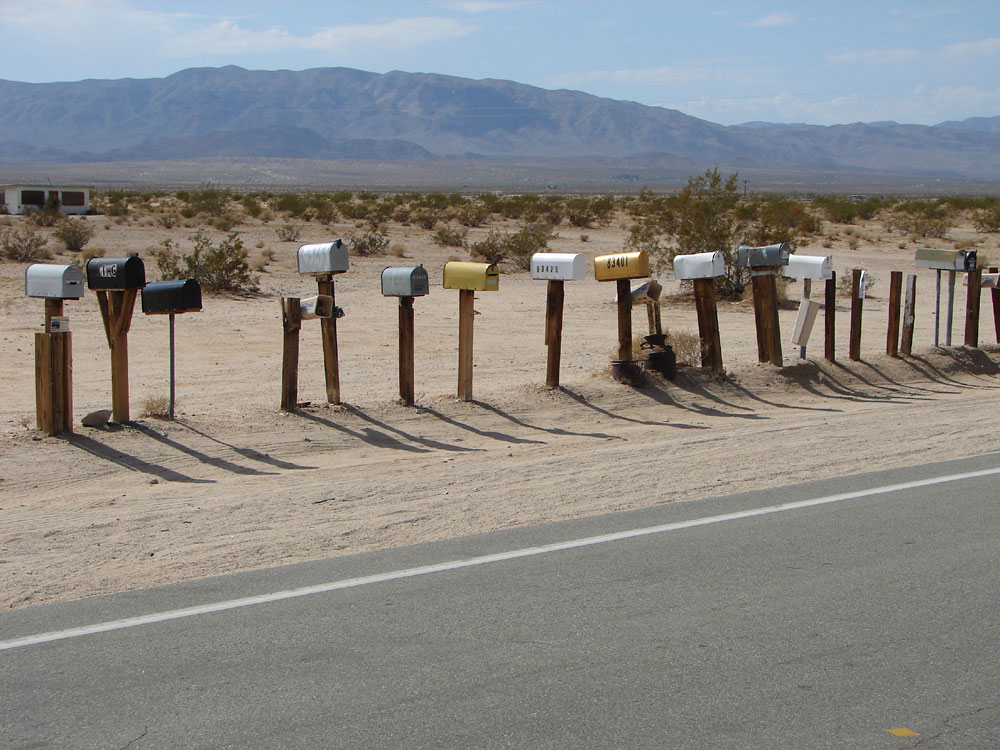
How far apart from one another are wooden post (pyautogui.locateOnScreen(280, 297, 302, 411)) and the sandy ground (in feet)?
0.76

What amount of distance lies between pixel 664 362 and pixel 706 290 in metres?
0.90

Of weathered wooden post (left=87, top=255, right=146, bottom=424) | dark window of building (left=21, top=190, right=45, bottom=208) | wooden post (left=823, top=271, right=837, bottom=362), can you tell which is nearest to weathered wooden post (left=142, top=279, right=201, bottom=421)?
weathered wooden post (left=87, top=255, right=146, bottom=424)

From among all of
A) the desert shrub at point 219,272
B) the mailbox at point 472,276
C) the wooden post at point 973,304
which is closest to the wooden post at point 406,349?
the mailbox at point 472,276

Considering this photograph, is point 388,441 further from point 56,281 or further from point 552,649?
Result: point 552,649

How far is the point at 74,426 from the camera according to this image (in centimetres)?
907

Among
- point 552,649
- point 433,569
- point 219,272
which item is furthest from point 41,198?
point 552,649

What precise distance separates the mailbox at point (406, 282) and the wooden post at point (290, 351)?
2.73 ft

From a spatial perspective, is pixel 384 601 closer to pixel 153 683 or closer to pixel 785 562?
pixel 153 683

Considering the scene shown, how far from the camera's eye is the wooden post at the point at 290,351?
9875 mm

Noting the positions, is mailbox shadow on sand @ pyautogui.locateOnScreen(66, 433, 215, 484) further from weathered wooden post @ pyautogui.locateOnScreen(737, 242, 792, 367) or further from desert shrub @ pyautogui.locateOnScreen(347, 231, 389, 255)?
desert shrub @ pyautogui.locateOnScreen(347, 231, 389, 255)

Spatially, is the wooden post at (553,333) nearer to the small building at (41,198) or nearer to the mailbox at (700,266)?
the mailbox at (700,266)

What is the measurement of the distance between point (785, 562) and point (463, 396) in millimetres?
5387

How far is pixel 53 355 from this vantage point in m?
8.61

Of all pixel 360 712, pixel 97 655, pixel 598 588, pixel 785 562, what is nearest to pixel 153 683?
pixel 97 655
